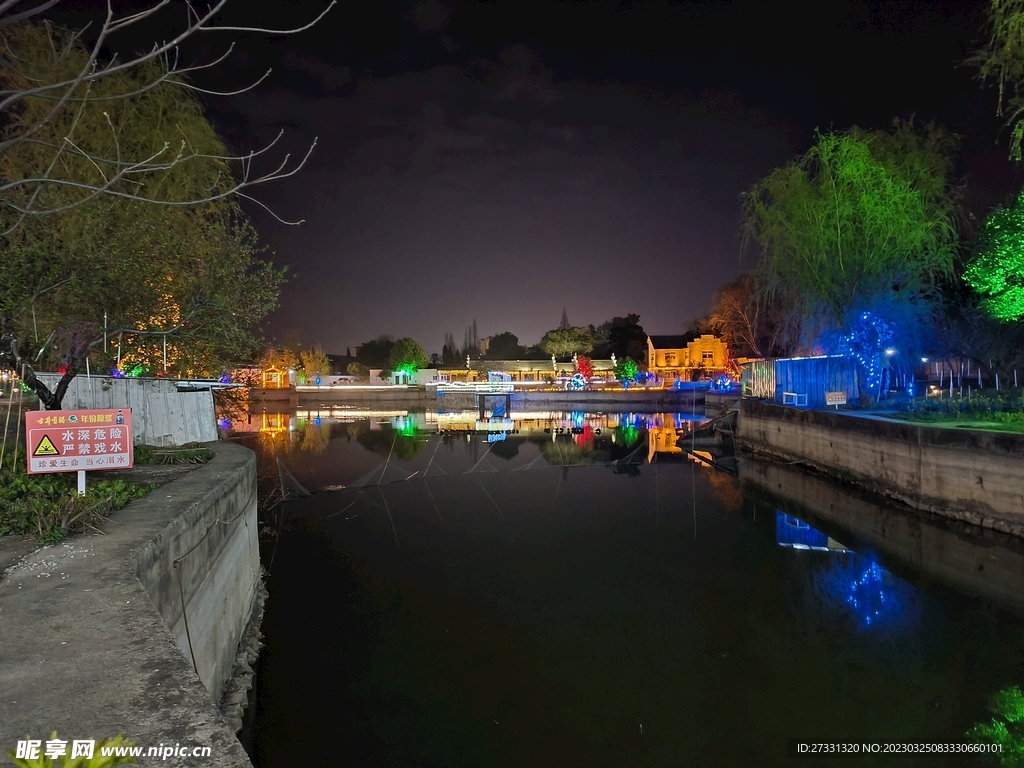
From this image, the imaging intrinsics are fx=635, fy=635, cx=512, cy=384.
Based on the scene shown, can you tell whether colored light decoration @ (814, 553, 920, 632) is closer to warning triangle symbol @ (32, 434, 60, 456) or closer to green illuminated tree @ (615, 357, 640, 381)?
warning triangle symbol @ (32, 434, 60, 456)

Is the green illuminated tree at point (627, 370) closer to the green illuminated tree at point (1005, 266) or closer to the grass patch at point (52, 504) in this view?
the green illuminated tree at point (1005, 266)

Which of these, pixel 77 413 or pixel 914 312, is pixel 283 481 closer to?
pixel 77 413

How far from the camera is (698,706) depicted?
294 inches

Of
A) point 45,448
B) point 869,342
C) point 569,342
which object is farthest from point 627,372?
point 45,448

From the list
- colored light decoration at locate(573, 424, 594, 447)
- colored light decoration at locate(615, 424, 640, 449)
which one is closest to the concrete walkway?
colored light decoration at locate(615, 424, 640, 449)

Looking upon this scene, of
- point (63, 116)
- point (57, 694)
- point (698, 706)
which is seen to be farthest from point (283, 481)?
point (57, 694)

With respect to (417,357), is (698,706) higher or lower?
lower

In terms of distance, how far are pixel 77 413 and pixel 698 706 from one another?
7.72 metres

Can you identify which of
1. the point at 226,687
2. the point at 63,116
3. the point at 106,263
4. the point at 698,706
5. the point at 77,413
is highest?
the point at 63,116

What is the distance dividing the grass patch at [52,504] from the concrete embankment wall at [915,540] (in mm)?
13127

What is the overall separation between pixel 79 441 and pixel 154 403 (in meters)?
6.73

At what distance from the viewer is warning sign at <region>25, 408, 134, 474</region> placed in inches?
259

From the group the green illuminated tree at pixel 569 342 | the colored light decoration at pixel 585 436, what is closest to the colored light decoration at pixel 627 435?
the colored light decoration at pixel 585 436

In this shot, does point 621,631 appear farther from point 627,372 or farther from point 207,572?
point 627,372
